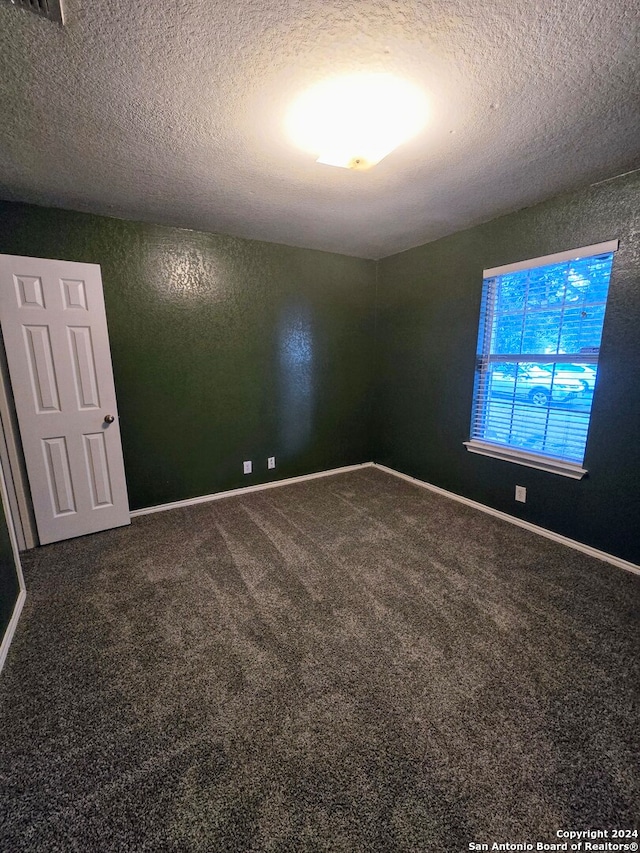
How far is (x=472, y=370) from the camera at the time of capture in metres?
3.00

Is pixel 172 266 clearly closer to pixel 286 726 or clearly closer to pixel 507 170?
pixel 507 170

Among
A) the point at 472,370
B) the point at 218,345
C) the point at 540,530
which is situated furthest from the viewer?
the point at 218,345

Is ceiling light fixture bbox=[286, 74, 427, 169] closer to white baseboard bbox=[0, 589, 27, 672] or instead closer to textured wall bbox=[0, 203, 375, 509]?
textured wall bbox=[0, 203, 375, 509]

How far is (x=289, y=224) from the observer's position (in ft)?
9.24

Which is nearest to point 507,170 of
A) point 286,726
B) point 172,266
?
point 172,266

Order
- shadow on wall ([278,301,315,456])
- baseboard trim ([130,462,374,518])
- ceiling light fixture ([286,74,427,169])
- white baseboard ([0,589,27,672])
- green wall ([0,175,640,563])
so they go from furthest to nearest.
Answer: shadow on wall ([278,301,315,456]) → baseboard trim ([130,462,374,518]) → green wall ([0,175,640,563]) → white baseboard ([0,589,27,672]) → ceiling light fixture ([286,74,427,169])

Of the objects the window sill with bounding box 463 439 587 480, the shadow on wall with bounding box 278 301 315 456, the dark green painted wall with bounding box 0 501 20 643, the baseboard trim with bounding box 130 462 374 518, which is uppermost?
the shadow on wall with bounding box 278 301 315 456

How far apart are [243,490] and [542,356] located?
2.85 m

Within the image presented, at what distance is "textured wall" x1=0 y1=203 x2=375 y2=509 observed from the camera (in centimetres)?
271

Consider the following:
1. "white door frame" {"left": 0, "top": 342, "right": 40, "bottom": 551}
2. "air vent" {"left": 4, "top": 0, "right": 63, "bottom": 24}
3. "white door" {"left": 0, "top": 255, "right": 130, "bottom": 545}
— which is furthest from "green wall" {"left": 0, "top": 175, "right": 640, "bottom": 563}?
"air vent" {"left": 4, "top": 0, "right": 63, "bottom": 24}

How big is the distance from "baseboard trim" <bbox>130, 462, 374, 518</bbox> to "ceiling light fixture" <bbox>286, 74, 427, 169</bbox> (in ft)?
9.07

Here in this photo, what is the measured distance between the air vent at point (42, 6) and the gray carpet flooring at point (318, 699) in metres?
2.39

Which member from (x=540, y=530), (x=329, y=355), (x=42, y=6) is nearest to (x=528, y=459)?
(x=540, y=530)

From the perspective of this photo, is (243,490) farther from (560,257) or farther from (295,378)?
(560,257)
